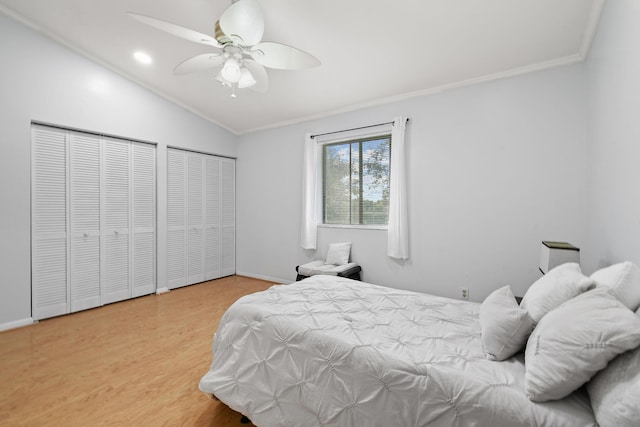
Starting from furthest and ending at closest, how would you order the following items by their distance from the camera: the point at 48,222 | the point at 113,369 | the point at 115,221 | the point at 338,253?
the point at 338,253, the point at 115,221, the point at 48,222, the point at 113,369

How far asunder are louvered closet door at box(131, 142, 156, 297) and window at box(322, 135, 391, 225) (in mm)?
2489

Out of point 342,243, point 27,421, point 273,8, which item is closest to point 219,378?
point 27,421

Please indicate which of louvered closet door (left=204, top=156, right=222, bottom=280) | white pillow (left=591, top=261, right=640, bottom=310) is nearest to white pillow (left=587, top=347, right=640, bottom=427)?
white pillow (left=591, top=261, right=640, bottom=310)

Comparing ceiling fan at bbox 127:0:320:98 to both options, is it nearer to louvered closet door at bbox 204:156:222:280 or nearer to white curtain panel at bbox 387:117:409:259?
white curtain panel at bbox 387:117:409:259

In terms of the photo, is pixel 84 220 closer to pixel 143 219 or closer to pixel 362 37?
pixel 143 219

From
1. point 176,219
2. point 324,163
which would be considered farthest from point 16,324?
point 324,163

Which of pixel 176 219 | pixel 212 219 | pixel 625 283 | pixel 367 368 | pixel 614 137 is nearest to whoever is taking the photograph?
pixel 625 283

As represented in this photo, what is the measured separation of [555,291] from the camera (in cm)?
140

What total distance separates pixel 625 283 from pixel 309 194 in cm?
345

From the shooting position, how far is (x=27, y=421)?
169cm

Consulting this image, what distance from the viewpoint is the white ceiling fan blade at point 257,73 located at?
2.26m

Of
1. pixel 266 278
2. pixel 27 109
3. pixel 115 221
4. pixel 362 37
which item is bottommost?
pixel 266 278

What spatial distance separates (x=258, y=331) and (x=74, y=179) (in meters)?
3.24

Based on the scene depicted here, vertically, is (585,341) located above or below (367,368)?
above
